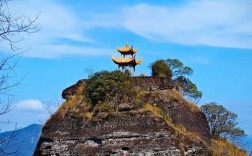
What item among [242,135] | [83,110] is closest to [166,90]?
[83,110]

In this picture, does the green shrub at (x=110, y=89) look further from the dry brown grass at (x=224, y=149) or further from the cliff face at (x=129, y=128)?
the dry brown grass at (x=224, y=149)

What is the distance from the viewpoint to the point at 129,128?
26609 mm

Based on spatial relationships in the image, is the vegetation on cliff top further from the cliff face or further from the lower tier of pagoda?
the lower tier of pagoda

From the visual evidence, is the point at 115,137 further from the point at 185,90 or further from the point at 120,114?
the point at 185,90

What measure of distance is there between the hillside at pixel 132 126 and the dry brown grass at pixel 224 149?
0.64 ft

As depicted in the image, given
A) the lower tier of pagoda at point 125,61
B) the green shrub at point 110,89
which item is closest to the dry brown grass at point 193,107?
the green shrub at point 110,89

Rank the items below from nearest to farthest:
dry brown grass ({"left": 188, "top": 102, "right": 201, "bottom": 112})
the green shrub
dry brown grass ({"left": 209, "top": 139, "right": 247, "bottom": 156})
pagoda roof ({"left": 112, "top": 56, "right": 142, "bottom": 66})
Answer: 1. dry brown grass ({"left": 209, "top": 139, "right": 247, "bottom": 156})
2. the green shrub
3. dry brown grass ({"left": 188, "top": 102, "right": 201, "bottom": 112})
4. pagoda roof ({"left": 112, "top": 56, "right": 142, "bottom": 66})

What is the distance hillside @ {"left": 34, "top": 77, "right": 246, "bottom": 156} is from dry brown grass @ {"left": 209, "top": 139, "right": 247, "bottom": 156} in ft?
0.64

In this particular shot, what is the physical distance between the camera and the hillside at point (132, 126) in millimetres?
25906

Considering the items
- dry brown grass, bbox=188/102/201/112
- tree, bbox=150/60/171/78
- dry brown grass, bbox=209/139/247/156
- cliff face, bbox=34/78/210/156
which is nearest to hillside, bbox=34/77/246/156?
cliff face, bbox=34/78/210/156

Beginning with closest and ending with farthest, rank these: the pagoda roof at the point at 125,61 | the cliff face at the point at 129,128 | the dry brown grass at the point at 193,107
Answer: the cliff face at the point at 129,128 < the dry brown grass at the point at 193,107 < the pagoda roof at the point at 125,61

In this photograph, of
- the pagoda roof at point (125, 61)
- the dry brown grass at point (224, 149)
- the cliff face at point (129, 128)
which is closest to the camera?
the cliff face at point (129, 128)

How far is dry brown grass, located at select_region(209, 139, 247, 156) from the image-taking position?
2771cm

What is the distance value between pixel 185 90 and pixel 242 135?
21.7ft
